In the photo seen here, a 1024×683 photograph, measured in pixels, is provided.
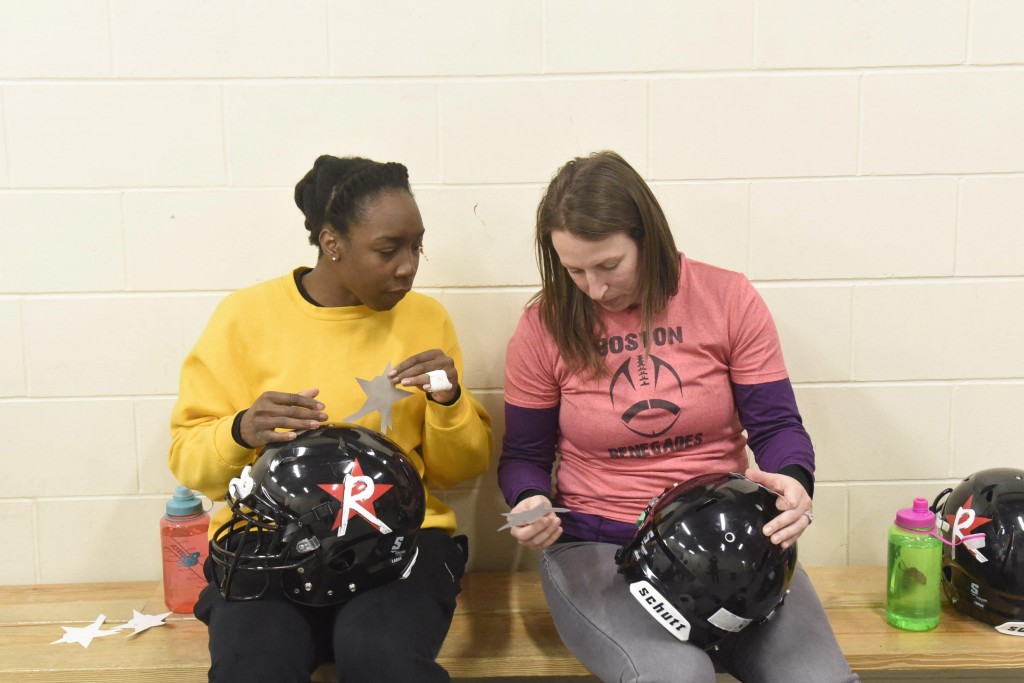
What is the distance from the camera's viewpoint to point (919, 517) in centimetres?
206

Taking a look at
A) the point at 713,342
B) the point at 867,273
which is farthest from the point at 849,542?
the point at 713,342

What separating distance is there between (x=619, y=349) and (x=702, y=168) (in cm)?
56

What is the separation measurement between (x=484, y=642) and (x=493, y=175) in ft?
3.36

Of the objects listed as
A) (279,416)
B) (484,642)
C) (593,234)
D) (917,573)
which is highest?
(593,234)

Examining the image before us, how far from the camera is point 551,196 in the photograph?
188cm

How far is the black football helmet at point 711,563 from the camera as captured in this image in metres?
1.63

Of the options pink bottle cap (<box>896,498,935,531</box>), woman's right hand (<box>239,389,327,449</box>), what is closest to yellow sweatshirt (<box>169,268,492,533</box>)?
woman's right hand (<box>239,389,327,449</box>)

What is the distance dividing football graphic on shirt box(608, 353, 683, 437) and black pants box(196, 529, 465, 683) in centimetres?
49

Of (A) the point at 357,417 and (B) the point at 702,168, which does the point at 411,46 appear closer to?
(B) the point at 702,168

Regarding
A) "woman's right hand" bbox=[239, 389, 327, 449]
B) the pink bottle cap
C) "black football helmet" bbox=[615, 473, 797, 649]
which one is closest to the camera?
"black football helmet" bbox=[615, 473, 797, 649]

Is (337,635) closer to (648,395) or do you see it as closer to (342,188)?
(648,395)

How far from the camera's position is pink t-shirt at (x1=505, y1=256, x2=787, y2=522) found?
1946 mm

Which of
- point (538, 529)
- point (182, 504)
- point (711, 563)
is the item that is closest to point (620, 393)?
point (538, 529)

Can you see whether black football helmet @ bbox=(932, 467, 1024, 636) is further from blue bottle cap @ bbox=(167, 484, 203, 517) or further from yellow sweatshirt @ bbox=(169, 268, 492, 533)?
blue bottle cap @ bbox=(167, 484, 203, 517)
